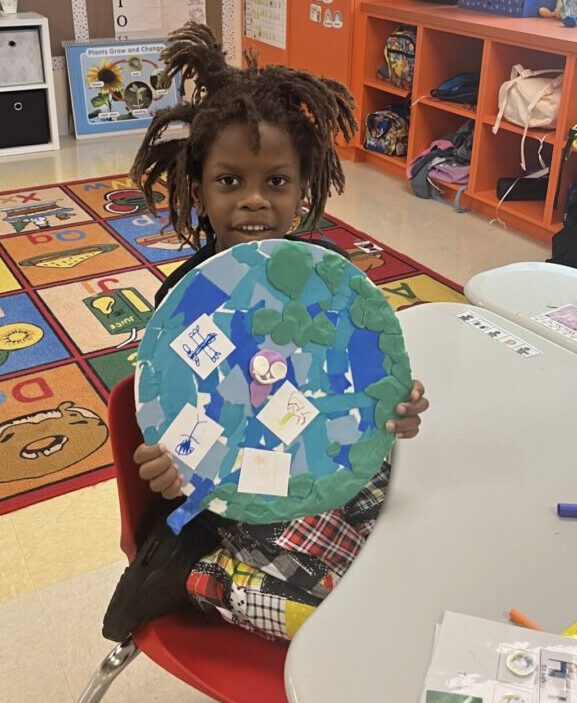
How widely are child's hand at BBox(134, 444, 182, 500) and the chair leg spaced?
27 cm

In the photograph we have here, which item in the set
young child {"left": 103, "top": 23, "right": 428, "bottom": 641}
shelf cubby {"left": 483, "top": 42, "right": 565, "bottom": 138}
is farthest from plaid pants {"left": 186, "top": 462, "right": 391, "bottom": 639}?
shelf cubby {"left": 483, "top": 42, "right": 565, "bottom": 138}

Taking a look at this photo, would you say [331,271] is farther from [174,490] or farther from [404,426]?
[174,490]

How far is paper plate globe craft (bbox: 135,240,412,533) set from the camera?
35.6 inches

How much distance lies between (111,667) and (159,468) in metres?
0.34

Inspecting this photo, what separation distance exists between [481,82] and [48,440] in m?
2.48

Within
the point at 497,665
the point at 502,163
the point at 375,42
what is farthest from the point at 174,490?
the point at 375,42

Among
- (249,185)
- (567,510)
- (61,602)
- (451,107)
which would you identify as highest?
(249,185)

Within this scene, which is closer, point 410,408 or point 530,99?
point 410,408

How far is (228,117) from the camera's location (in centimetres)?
130

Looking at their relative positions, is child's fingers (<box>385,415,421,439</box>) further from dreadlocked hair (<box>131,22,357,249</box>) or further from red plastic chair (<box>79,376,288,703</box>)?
dreadlocked hair (<box>131,22,357,249</box>)

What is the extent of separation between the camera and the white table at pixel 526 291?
1386 millimetres

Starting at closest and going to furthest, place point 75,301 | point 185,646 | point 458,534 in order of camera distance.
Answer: point 458,534
point 185,646
point 75,301

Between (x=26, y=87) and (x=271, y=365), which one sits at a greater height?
(x=271, y=365)

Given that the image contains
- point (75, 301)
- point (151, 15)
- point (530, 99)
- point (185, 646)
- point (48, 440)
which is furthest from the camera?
point (151, 15)
